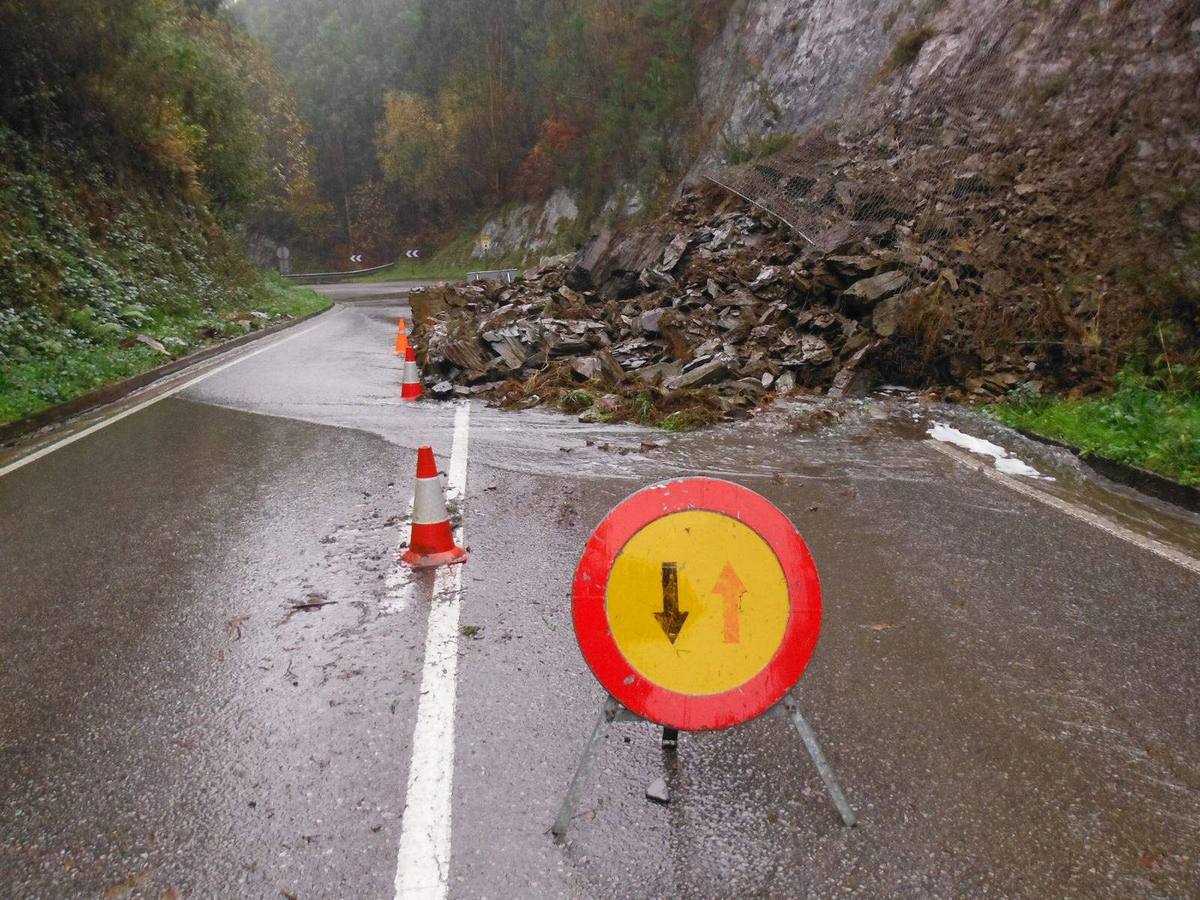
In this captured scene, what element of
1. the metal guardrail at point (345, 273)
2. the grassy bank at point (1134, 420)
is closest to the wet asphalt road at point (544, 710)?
the grassy bank at point (1134, 420)

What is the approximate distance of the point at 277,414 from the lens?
34.7 feet

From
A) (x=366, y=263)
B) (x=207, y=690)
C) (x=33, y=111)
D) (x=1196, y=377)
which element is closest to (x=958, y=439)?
(x=1196, y=377)

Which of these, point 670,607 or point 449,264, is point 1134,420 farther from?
point 449,264

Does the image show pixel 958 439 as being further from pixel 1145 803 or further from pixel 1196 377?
pixel 1145 803

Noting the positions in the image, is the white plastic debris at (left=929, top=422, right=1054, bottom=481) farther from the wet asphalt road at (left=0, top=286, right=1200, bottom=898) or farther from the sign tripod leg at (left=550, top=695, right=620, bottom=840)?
the sign tripod leg at (left=550, top=695, right=620, bottom=840)

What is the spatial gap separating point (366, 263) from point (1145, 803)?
2973 inches

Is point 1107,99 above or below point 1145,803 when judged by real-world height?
above

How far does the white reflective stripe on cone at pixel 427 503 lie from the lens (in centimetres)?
536

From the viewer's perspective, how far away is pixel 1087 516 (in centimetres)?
634

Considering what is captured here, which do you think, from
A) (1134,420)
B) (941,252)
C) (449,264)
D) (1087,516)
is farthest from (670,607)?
(449,264)

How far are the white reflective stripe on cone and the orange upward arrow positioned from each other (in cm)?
293

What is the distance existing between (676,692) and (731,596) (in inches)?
14.8

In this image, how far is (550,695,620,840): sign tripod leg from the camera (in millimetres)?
2834

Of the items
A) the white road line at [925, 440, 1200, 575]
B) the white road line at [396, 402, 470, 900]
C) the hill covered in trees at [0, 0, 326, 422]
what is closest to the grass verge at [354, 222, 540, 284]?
the hill covered in trees at [0, 0, 326, 422]
